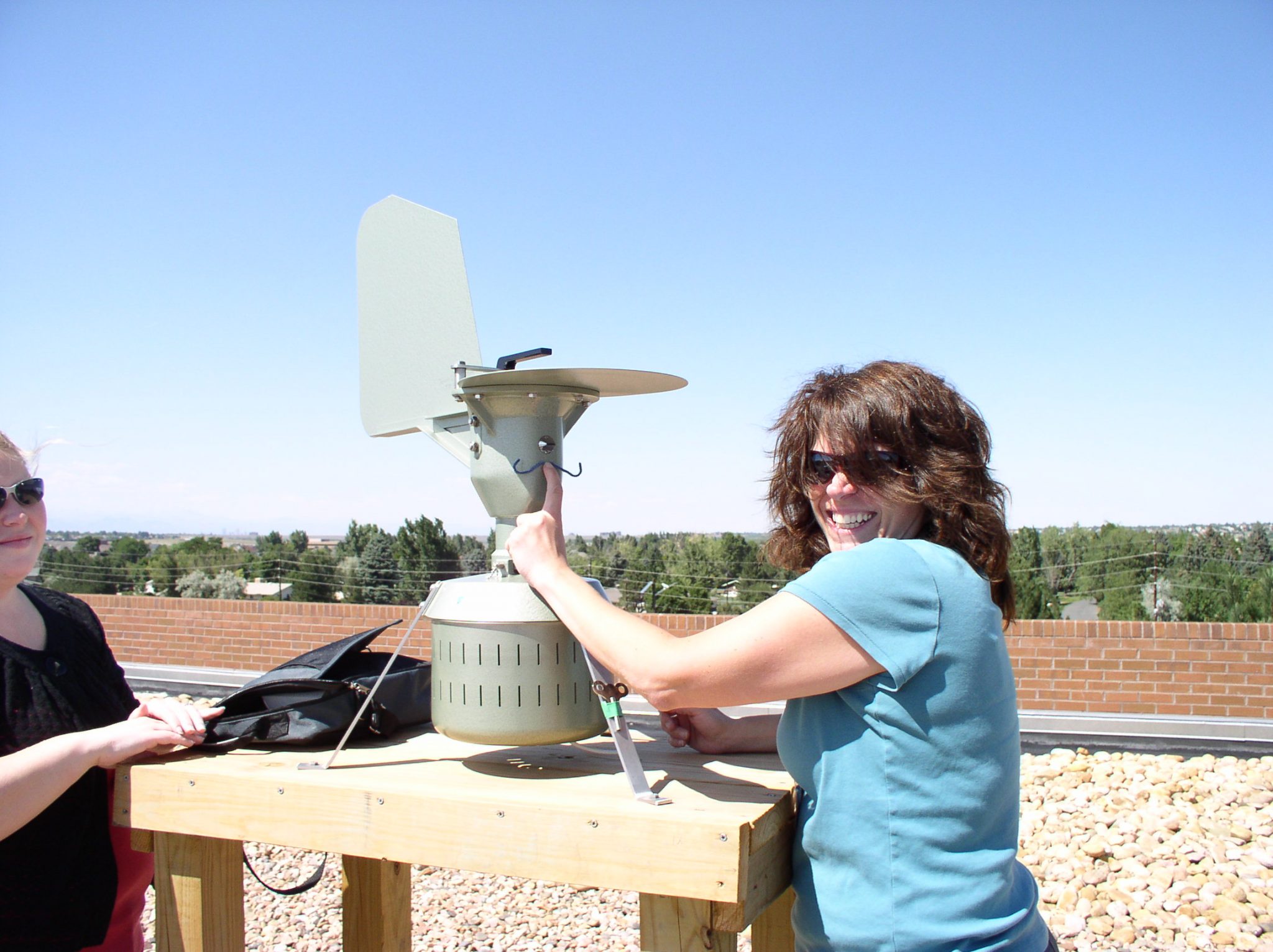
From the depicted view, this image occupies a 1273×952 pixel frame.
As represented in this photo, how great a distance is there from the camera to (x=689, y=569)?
34.1ft

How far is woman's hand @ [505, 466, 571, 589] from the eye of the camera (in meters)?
1.36

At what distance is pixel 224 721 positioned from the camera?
1.63 m

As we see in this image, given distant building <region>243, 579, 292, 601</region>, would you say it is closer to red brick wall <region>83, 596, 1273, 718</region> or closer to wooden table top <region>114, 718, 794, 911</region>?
red brick wall <region>83, 596, 1273, 718</region>

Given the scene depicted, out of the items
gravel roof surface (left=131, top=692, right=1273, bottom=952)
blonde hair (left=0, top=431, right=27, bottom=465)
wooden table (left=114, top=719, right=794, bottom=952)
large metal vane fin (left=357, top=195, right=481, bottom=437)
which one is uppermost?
large metal vane fin (left=357, top=195, right=481, bottom=437)

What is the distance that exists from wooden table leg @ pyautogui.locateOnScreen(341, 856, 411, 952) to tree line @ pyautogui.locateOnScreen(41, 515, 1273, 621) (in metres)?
3.65

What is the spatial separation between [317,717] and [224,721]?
194mm

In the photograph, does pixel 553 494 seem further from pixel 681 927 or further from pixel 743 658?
pixel 681 927

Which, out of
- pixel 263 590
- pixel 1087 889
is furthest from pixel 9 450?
pixel 263 590

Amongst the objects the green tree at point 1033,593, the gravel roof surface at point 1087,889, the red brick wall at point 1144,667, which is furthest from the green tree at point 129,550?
the green tree at point 1033,593

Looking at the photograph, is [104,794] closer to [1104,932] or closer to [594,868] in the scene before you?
[594,868]

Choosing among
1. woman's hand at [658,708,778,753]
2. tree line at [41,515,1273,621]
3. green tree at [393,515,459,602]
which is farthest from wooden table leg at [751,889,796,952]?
green tree at [393,515,459,602]

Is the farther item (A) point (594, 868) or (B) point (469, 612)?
(B) point (469, 612)

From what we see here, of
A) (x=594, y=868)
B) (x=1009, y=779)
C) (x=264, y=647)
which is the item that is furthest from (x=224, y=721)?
(x=264, y=647)

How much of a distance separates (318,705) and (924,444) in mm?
1179
